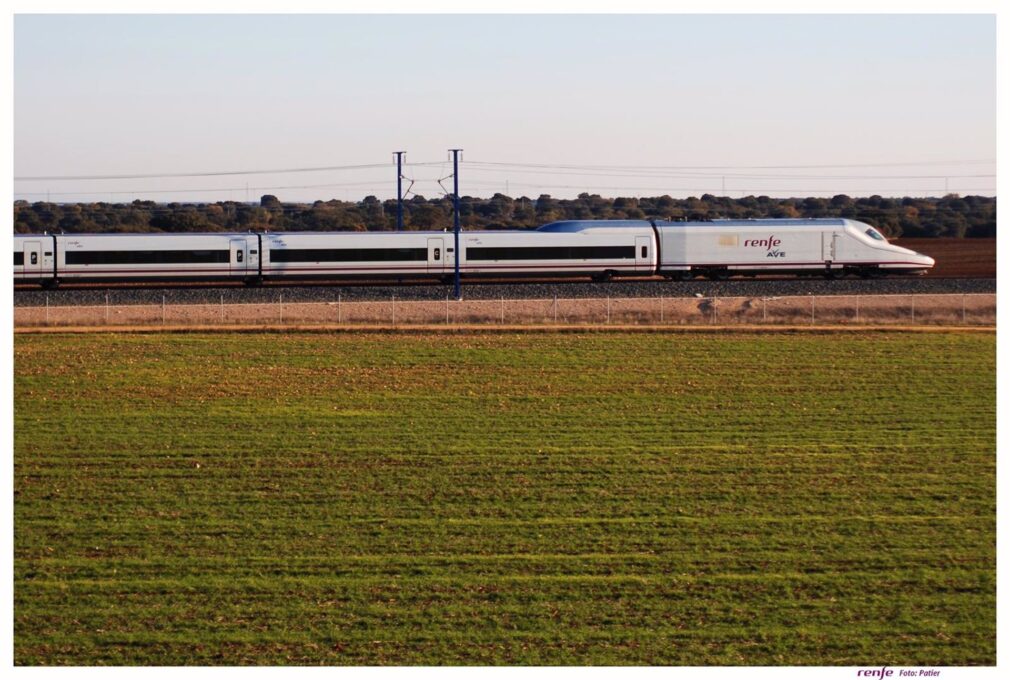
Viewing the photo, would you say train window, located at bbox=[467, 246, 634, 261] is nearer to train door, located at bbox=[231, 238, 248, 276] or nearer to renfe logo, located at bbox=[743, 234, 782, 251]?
renfe logo, located at bbox=[743, 234, 782, 251]

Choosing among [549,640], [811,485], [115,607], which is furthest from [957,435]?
[115,607]

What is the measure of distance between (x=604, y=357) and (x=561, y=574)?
1570cm

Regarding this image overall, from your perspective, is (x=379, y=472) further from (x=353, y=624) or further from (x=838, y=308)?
(x=838, y=308)

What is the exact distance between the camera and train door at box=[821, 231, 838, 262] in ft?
148

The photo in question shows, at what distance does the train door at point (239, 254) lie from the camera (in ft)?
141

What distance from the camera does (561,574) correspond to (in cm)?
1627

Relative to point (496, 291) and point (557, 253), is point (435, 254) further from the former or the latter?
point (557, 253)

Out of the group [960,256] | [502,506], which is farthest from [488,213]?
[502,506]

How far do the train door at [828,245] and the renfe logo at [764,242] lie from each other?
1.65 metres

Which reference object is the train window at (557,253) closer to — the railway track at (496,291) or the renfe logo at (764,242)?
→ the railway track at (496,291)

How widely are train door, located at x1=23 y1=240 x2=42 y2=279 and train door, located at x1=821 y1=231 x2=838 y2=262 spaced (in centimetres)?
2748

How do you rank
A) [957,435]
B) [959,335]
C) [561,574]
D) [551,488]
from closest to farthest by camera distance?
[561,574] < [551,488] < [957,435] < [959,335]

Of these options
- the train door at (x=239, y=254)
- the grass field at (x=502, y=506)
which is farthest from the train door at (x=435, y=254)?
the grass field at (x=502, y=506)

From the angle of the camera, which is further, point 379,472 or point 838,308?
point 838,308
